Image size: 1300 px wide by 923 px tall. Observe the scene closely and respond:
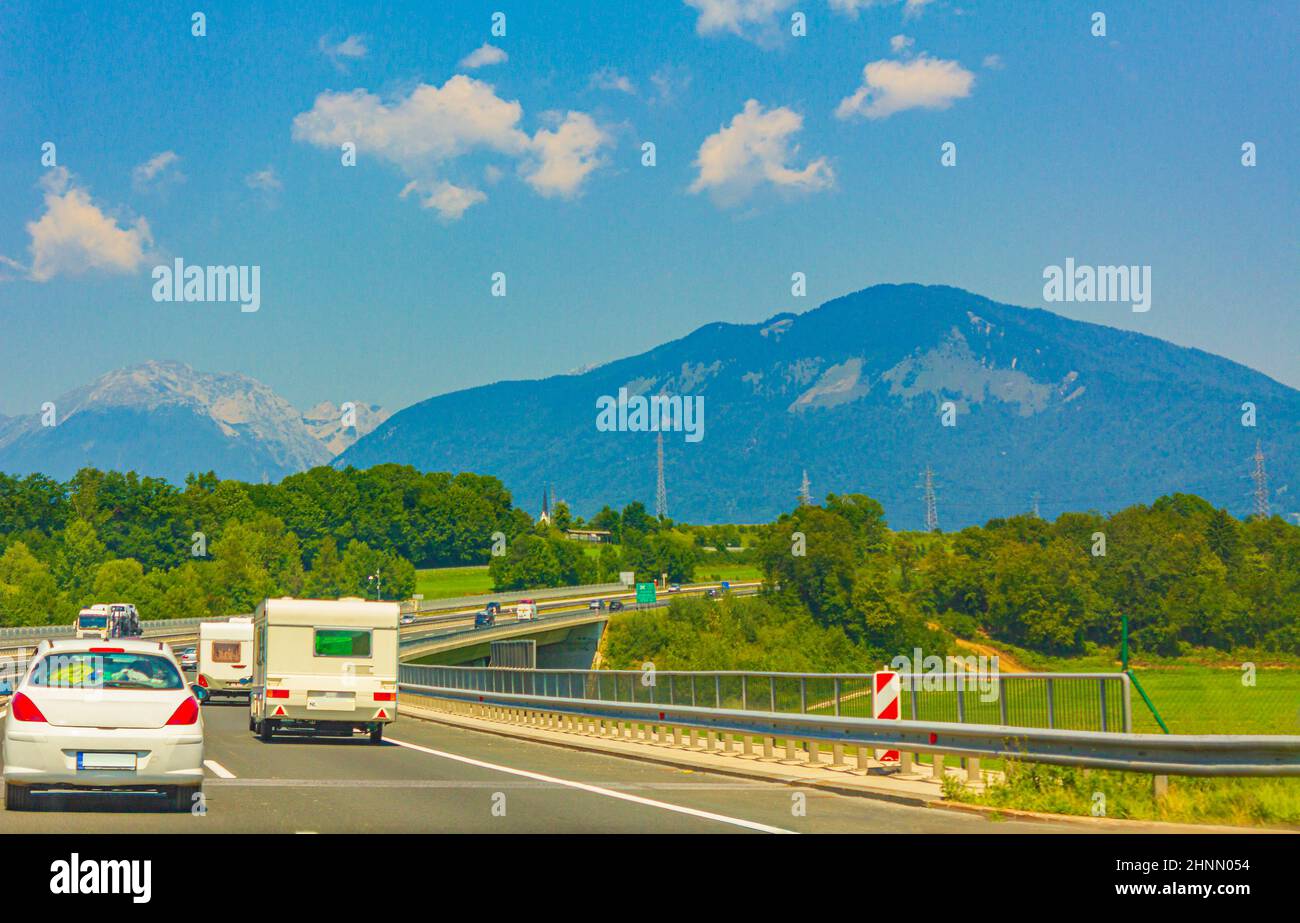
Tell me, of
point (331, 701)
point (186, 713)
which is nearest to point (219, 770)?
point (186, 713)

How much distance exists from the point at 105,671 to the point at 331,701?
1410cm

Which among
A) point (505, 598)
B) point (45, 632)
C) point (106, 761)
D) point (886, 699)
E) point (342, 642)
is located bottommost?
point (106, 761)

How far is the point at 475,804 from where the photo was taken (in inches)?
635

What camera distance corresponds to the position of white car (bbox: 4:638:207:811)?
13750 mm

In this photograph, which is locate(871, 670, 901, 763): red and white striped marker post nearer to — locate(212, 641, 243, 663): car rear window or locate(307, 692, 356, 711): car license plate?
locate(307, 692, 356, 711): car license plate

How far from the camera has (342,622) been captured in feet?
96.3

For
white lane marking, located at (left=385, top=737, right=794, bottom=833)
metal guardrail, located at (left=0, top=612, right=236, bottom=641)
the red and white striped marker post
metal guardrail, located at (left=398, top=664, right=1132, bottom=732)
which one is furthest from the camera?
metal guardrail, located at (left=0, top=612, right=236, bottom=641)

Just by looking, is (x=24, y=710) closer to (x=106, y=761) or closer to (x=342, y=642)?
(x=106, y=761)

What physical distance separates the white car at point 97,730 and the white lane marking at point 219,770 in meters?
4.40

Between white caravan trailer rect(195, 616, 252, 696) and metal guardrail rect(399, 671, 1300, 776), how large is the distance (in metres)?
23.5

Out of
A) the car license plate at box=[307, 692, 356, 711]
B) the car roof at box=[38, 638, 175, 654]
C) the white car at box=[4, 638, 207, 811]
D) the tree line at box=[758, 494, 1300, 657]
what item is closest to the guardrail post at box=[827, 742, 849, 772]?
the white car at box=[4, 638, 207, 811]

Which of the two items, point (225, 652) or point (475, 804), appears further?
point (225, 652)
